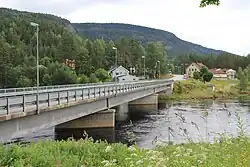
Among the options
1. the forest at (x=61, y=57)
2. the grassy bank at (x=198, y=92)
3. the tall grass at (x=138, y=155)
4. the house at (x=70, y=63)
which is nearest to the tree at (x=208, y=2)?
the tall grass at (x=138, y=155)

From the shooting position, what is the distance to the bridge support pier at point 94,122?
4344 centimetres

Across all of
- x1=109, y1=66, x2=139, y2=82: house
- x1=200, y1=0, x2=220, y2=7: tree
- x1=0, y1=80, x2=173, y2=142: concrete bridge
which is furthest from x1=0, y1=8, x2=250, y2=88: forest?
x1=200, y1=0, x2=220, y2=7: tree

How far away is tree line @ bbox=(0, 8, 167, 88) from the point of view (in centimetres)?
9725

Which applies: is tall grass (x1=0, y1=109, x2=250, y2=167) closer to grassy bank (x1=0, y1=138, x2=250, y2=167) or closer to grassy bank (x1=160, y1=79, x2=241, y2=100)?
grassy bank (x1=0, y1=138, x2=250, y2=167)

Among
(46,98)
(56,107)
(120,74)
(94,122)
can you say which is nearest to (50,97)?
(46,98)

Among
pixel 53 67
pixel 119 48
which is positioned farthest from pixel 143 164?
pixel 119 48

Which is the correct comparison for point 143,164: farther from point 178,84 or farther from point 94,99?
point 178,84

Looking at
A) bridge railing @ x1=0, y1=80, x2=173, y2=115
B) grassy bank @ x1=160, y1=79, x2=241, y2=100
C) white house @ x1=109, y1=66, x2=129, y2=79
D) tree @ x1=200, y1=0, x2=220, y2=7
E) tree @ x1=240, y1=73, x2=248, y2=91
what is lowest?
grassy bank @ x1=160, y1=79, x2=241, y2=100

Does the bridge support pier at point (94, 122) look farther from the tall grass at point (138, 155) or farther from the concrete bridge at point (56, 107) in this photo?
the tall grass at point (138, 155)

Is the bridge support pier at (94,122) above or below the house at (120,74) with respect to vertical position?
below

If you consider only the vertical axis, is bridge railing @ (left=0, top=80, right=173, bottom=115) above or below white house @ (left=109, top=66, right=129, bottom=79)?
below

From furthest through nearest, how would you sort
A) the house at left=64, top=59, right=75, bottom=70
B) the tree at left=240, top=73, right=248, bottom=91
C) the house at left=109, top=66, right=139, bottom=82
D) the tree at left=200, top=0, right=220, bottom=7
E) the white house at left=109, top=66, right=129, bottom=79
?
the white house at left=109, top=66, right=129, bottom=79, the house at left=64, top=59, right=75, bottom=70, the house at left=109, top=66, right=139, bottom=82, the tree at left=240, top=73, right=248, bottom=91, the tree at left=200, top=0, right=220, bottom=7

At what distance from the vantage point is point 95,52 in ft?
428

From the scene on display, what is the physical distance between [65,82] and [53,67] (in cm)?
861
